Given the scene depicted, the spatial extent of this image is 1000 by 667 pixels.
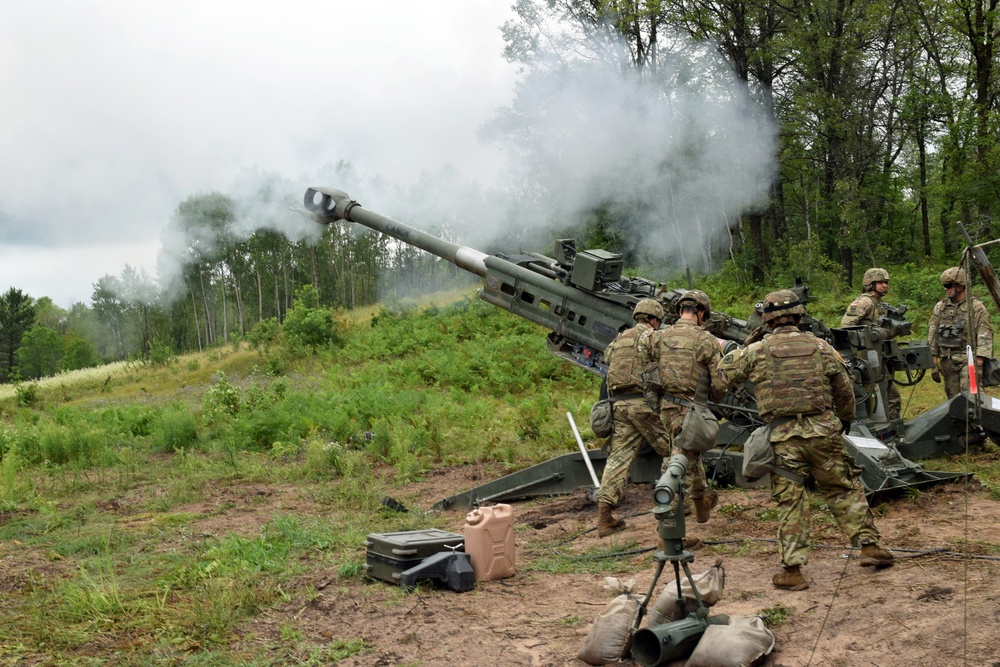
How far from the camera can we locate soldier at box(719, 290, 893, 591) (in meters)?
5.07

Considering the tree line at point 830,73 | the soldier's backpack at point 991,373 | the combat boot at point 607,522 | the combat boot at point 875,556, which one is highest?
the tree line at point 830,73

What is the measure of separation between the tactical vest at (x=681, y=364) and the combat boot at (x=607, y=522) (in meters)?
0.97

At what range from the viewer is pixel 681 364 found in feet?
21.8

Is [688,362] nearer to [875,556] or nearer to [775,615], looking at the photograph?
[875,556]

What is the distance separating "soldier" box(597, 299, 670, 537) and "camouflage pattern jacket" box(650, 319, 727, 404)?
22 centimetres

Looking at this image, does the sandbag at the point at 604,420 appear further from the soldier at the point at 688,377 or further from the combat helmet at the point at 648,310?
the combat helmet at the point at 648,310

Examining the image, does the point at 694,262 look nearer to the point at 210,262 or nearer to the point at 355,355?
the point at 355,355

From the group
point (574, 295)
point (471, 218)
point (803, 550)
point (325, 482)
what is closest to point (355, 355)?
point (471, 218)

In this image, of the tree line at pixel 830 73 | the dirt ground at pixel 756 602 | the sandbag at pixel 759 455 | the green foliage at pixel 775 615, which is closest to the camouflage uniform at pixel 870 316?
the dirt ground at pixel 756 602

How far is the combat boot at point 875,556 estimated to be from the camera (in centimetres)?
492

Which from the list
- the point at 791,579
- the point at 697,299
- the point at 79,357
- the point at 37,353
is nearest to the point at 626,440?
the point at 697,299

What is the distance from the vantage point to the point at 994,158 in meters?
17.5

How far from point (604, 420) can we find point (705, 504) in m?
1.01

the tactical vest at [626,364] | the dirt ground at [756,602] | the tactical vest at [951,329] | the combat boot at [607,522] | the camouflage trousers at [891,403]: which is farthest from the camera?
the tactical vest at [951,329]
